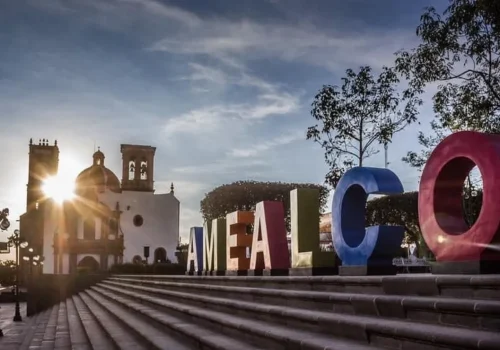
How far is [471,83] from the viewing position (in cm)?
1538

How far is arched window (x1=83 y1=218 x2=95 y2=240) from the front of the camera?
5772 cm

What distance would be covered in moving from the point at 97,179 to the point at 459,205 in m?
63.3

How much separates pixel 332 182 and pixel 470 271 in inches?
659

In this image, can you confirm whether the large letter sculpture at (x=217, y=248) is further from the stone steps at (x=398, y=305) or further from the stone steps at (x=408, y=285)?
the stone steps at (x=408, y=285)

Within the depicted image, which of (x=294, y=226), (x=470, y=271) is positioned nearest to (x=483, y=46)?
(x=294, y=226)

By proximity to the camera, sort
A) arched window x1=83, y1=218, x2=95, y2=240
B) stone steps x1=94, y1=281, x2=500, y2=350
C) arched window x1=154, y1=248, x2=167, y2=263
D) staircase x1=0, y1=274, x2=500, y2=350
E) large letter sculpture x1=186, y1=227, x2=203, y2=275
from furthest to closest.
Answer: arched window x1=154, y1=248, x2=167, y2=263
arched window x1=83, y1=218, x2=95, y2=240
large letter sculpture x1=186, y1=227, x2=203, y2=275
staircase x1=0, y1=274, x2=500, y2=350
stone steps x1=94, y1=281, x2=500, y2=350

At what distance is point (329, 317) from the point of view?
577 cm

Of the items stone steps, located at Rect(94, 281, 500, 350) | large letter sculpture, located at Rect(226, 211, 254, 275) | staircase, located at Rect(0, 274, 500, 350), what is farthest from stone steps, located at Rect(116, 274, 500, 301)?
large letter sculpture, located at Rect(226, 211, 254, 275)

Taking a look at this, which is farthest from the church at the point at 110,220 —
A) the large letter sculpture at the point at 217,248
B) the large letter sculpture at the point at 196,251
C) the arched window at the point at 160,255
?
the large letter sculpture at the point at 217,248

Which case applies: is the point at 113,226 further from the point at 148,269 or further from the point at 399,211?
the point at 399,211

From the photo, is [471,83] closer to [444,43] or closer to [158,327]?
[444,43]

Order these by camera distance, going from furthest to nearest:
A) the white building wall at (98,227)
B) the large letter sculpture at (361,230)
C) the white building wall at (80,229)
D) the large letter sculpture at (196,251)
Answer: the white building wall at (98,227), the white building wall at (80,229), the large letter sculpture at (196,251), the large letter sculpture at (361,230)

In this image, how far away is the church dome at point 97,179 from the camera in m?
63.3

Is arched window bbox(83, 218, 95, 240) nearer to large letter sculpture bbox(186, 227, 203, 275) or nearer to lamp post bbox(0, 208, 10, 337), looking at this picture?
lamp post bbox(0, 208, 10, 337)
